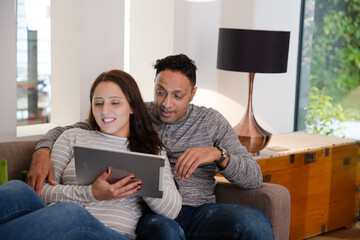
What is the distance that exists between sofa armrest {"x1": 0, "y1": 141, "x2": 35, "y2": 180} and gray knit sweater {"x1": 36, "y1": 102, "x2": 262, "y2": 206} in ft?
0.36

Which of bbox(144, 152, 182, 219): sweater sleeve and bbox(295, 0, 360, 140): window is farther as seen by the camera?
bbox(295, 0, 360, 140): window

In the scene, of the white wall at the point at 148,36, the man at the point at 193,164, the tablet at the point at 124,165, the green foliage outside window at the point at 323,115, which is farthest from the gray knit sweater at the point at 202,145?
the green foliage outside window at the point at 323,115

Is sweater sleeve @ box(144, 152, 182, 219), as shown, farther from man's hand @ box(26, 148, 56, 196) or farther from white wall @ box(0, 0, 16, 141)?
white wall @ box(0, 0, 16, 141)

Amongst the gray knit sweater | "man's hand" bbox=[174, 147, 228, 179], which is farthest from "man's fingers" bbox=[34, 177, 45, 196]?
"man's hand" bbox=[174, 147, 228, 179]

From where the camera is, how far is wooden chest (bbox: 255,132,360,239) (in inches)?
116

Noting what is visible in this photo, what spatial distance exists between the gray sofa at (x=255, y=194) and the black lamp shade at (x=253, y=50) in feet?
2.90

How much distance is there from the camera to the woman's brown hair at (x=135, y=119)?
2.00 meters

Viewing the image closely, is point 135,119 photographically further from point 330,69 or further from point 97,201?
point 330,69

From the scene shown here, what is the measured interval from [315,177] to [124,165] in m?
1.79

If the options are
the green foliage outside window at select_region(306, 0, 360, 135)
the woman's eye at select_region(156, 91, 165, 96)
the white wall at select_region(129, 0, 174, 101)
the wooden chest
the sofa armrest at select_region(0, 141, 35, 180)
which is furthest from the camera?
the green foliage outside window at select_region(306, 0, 360, 135)

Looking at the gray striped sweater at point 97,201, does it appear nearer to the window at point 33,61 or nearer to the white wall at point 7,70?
the white wall at point 7,70

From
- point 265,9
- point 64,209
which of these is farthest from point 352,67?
point 64,209

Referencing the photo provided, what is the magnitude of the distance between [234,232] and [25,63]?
1.77 meters

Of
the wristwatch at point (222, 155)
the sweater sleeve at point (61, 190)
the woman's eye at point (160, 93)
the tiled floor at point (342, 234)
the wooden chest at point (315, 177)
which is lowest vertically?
the tiled floor at point (342, 234)
